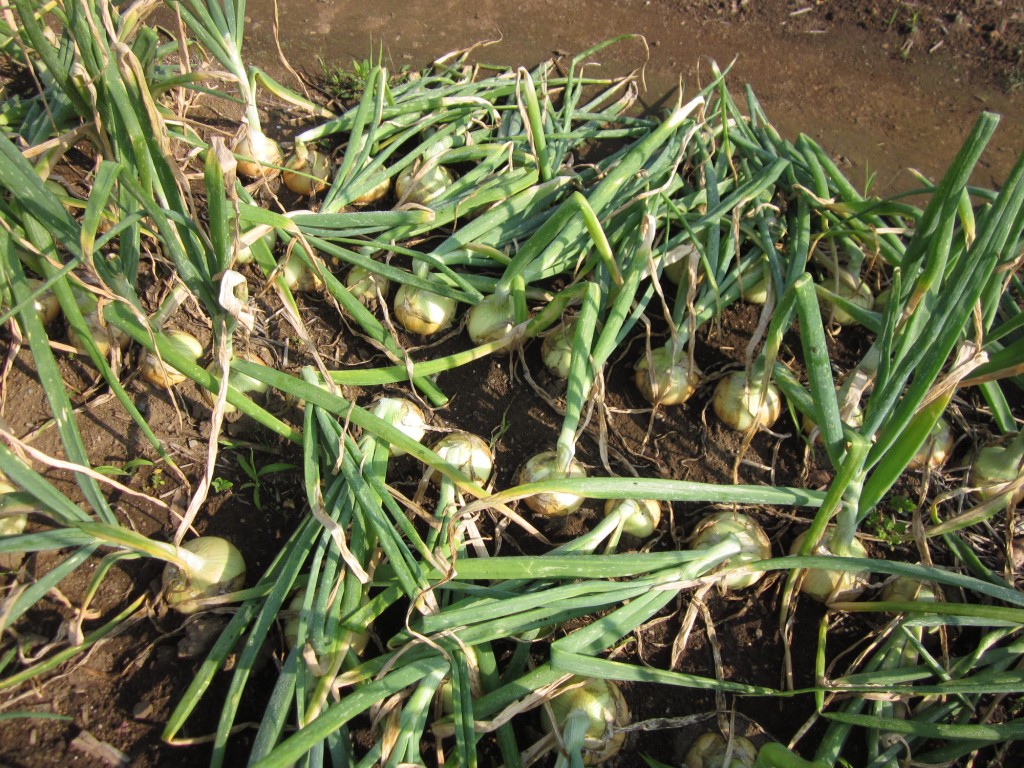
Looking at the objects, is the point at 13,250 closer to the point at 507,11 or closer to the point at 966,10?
the point at 507,11

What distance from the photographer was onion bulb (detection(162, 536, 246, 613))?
140cm

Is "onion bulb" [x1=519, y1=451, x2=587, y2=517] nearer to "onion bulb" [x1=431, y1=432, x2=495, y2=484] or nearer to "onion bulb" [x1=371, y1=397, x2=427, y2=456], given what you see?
"onion bulb" [x1=431, y1=432, x2=495, y2=484]

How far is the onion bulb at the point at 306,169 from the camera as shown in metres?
2.03

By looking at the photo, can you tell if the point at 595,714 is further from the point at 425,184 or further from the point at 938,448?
the point at 425,184

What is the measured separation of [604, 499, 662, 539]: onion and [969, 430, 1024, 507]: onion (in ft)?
2.41

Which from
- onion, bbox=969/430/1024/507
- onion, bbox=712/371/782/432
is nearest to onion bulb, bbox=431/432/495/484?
onion, bbox=712/371/782/432

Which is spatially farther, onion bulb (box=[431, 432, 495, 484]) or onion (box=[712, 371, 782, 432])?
onion (box=[712, 371, 782, 432])

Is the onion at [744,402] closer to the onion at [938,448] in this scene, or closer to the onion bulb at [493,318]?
the onion at [938,448]

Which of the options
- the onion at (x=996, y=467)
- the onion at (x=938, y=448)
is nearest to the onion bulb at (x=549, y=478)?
the onion at (x=938, y=448)

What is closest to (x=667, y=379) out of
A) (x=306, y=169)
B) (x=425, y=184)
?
(x=425, y=184)

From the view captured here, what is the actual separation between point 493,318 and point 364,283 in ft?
1.19

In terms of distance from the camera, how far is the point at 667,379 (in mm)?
1694

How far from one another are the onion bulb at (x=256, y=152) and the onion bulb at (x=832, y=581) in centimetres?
169

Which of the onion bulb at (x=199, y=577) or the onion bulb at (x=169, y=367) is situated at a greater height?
the onion bulb at (x=169, y=367)
